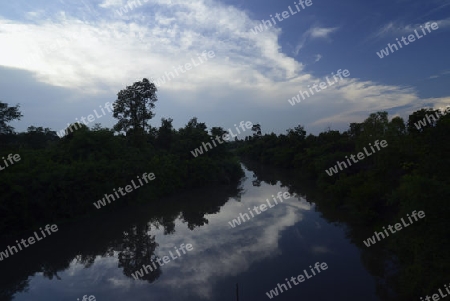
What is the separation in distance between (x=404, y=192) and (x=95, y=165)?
1796cm

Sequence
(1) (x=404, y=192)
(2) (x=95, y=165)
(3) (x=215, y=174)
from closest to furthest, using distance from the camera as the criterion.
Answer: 1. (1) (x=404, y=192)
2. (2) (x=95, y=165)
3. (3) (x=215, y=174)

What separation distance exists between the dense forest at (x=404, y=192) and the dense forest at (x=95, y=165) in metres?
13.0

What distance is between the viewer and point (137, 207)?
21.7m

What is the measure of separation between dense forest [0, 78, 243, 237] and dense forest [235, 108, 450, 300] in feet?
42.6

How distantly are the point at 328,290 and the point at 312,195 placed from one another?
15.9m

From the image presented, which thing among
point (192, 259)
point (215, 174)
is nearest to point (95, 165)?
point (192, 259)

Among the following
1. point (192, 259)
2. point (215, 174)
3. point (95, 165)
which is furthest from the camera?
point (215, 174)

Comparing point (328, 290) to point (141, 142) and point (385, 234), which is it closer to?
point (385, 234)

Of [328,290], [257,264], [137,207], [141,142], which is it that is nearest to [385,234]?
[328,290]

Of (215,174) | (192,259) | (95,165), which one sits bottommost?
(192,259)

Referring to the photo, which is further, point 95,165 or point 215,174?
point 215,174

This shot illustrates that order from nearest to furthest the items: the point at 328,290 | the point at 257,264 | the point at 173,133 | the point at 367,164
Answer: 1. the point at 328,290
2. the point at 257,264
3. the point at 367,164
4. the point at 173,133

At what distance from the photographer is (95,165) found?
1934 centimetres

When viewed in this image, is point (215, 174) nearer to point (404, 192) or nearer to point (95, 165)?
point (95, 165)
